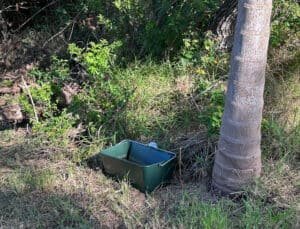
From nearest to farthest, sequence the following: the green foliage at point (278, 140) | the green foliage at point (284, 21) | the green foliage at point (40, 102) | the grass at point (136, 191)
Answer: the grass at point (136, 191) < the green foliage at point (278, 140) < the green foliage at point (40, 102) < the green foliage at point (284, 21)

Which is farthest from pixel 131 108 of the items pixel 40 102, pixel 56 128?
pixel 40 102

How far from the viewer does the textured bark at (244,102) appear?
122 inches

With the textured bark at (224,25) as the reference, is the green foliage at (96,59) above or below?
below

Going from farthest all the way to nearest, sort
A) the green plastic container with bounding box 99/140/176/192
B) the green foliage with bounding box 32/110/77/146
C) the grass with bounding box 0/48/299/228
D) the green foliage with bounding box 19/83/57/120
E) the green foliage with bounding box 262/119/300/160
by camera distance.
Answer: the green foliage with bounding box 19/83/57/120 < the green foliage with bounding box 32/110/77/146 < the green foliage with bounding box 262/119/300/160 < the green plastic container with bounding box 99/140/176/192 < the grass with bounding box 0/48/299/228

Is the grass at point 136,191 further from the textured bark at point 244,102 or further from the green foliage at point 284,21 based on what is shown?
the green foliage at point 284,21

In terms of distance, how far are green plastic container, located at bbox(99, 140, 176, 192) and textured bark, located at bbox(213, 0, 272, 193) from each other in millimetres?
422

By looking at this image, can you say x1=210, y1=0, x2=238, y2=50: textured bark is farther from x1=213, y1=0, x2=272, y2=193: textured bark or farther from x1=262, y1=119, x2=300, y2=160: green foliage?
x1=213, y1=0, x2=272, y2=193: textured bark

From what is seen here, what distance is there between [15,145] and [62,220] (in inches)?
49.7

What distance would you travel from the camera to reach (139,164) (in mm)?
3834

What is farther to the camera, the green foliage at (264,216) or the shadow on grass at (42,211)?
the shadow on grass at (42,211)

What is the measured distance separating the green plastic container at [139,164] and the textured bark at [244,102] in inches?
16.6

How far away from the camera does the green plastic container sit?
360 cm

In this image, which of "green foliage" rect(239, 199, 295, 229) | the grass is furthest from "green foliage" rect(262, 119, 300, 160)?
"green foliage" rect(239, 199, 295, 229)

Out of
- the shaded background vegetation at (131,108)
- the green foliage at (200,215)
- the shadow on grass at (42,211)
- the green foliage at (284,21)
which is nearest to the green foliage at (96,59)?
the shaded background vegetation at (131,108)
